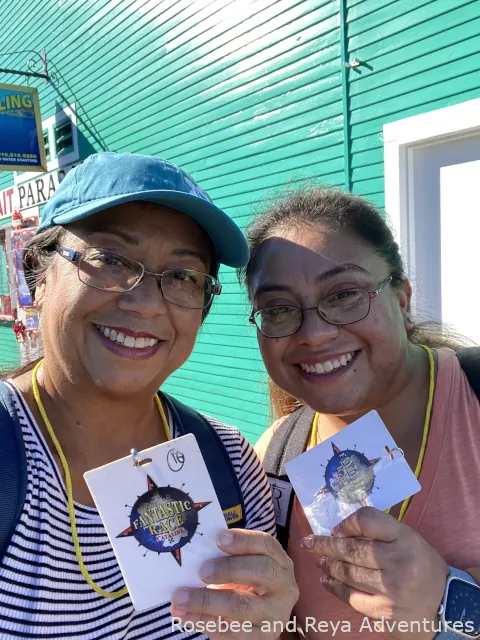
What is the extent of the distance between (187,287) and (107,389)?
1.21 feet

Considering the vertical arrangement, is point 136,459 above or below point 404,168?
below

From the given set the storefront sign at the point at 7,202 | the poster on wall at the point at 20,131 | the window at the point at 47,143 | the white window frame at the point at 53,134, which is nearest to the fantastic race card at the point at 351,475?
the poster on wall at the point at 20,131

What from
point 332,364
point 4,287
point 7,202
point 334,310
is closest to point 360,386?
point 332,364

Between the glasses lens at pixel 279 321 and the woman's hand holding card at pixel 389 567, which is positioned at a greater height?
the glasses lens at pixel 279 321

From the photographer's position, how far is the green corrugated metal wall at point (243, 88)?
12.8 feet

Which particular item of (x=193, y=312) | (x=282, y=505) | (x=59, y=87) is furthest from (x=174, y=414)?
(x=59, y=87)

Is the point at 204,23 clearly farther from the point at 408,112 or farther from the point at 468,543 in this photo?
the point at 468,543

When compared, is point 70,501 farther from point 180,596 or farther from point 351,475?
point 351,475

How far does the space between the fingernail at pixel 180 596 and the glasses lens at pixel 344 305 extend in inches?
35.4

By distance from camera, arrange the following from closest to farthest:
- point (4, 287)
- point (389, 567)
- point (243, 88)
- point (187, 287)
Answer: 1. point (389, 567)
2. point (187, 287)
3. point (243, 88)
4. point (4, 287)

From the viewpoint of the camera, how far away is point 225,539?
3.87 ft

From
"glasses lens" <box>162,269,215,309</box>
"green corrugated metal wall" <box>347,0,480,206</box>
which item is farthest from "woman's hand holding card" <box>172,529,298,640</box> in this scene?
"green corrugated metal wall" <box>347,0,480,206</box>

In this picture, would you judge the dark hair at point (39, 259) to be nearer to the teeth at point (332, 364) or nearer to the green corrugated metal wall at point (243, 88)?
the teeth at point (332, 364)

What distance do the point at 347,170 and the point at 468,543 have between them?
3578mm
